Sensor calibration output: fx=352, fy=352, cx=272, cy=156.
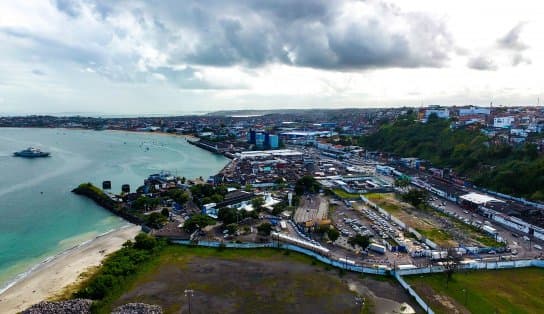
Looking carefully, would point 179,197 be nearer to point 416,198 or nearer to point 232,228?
point 232,228

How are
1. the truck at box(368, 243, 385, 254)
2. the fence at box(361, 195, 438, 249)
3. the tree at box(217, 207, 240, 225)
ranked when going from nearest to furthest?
the truck at box(368, 243, 385, 254)
the fence at box(361, 195, 438, 249)
the tree at box(217, 207, 240, 225)

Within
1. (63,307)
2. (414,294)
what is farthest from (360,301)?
(63,307)

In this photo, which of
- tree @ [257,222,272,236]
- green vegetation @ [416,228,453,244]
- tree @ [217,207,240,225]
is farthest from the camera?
tree @ [217,207,240,225]

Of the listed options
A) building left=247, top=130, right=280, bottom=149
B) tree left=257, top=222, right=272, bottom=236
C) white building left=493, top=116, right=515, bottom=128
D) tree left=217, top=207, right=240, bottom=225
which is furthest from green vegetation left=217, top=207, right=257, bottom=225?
white building left=493, top=116, right=515, bottom=128

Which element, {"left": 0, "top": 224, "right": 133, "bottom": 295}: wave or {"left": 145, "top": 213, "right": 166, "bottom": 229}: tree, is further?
{"left": 145, "top": 213, "right": 166, "bottom": 229}: tree

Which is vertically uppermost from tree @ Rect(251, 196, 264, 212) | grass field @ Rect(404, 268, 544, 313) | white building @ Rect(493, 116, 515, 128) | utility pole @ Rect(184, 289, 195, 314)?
white building @ Rect(493, 116, 515, 128)

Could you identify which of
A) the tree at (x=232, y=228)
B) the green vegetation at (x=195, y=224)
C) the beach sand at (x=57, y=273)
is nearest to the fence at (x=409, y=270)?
the tree at (x=232, y=228)

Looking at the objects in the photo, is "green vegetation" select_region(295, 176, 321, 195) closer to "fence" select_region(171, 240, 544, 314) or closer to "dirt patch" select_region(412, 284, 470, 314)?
"fence" select_region(171, 240, 544, 314)
